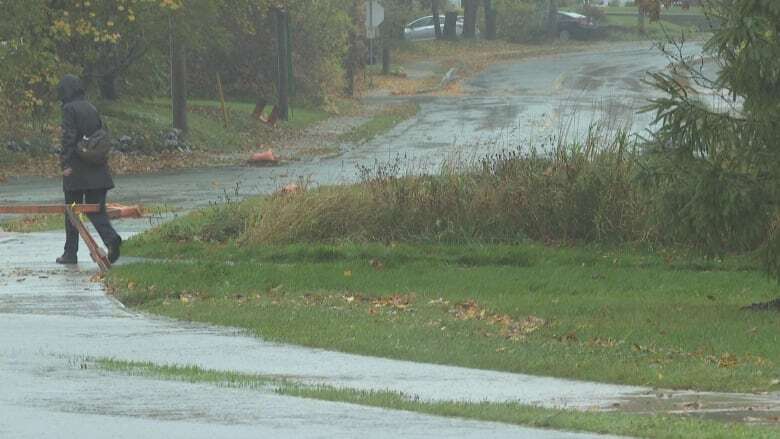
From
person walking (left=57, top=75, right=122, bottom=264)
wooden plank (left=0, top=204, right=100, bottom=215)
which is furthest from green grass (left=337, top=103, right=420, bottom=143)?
wooden plank (left=0, top=204, right=100, bottom=215)

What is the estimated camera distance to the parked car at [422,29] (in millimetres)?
80719

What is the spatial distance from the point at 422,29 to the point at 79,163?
6601 centimetres

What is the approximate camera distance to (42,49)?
30.7 m

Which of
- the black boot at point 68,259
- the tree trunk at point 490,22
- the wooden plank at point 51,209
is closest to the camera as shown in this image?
the wooden plank at point 51,209

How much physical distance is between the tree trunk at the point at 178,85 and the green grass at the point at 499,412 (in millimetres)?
24658

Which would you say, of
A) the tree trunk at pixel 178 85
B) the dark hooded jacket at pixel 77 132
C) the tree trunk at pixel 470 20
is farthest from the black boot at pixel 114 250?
the tree trunk at pixel 470 20

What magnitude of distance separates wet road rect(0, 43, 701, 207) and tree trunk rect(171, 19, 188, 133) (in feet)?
12.6

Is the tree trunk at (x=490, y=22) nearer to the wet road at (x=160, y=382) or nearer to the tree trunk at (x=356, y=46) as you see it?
the tree trunk at (x=356, y=46)

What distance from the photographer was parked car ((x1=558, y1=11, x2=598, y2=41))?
79.9 m

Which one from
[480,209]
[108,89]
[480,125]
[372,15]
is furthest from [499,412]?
[372,15]

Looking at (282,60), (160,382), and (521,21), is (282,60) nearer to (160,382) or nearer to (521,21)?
(160,382)

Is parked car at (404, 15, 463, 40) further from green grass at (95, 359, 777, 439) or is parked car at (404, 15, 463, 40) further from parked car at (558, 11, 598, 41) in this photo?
green grass at (95, 359, 777, 439)

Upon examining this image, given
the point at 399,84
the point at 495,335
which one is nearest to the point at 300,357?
the point at 495,335

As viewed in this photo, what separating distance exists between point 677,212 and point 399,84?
44.2 m
